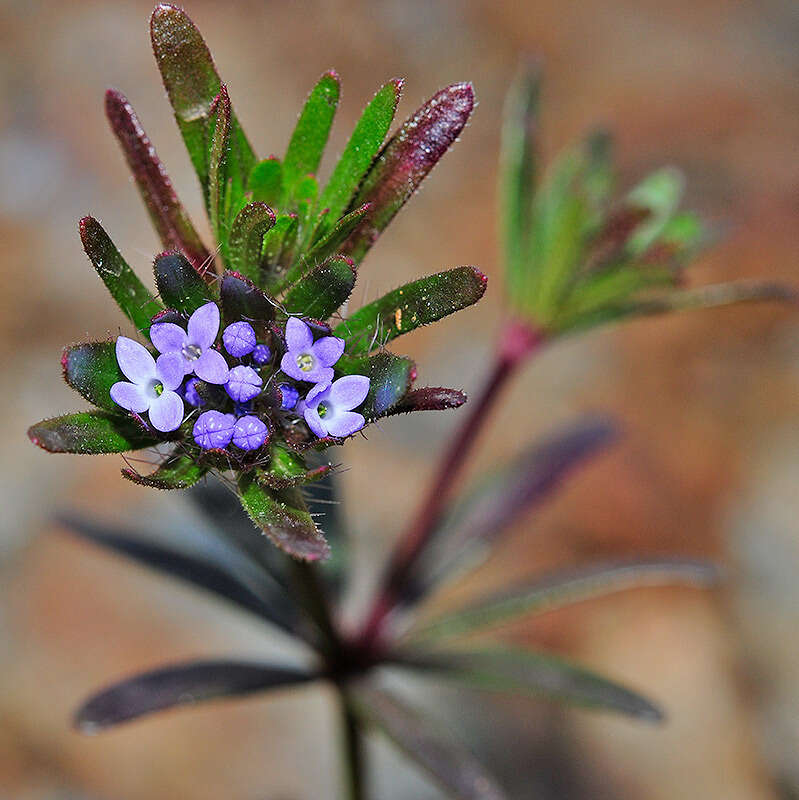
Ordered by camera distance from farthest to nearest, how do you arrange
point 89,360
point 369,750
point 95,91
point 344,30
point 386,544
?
1. point 344,30
2. point 95,91
3. point 386,544
4. point 369,750
5. point 89,360

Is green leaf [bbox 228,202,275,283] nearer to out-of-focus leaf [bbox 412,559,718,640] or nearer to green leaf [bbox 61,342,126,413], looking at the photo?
green leaf [bbox 61,342,126,413]

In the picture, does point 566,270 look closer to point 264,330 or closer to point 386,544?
point 264,330

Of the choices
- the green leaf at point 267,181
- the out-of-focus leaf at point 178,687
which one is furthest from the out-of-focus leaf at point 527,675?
the green leaf at point 267,181

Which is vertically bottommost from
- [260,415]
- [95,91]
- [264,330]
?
[260,415]

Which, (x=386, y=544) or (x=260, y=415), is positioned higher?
(x=386, y=544)

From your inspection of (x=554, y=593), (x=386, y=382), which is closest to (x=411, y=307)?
(x=386, y=382)

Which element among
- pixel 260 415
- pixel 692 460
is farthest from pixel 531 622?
pixel 260 415

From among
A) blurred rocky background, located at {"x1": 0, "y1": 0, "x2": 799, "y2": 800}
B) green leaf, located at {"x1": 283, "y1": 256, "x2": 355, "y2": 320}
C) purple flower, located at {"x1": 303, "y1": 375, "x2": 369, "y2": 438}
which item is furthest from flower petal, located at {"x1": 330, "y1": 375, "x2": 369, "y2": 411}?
A: blurred rocky background, located at {"x1": 0, "y1": 0, "x2": 799, "y2": 800}

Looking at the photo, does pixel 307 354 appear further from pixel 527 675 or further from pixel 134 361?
pixel 527 675
